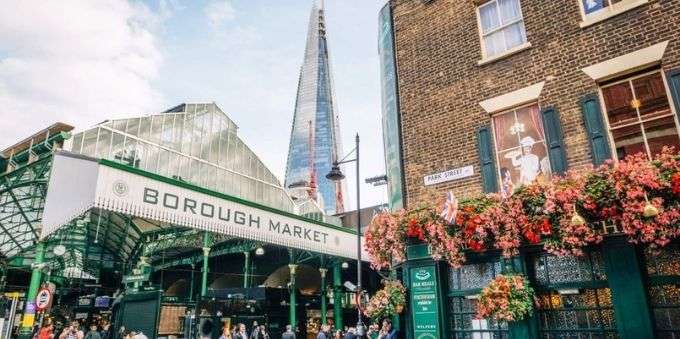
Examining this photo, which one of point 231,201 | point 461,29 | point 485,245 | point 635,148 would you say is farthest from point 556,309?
point 231,201

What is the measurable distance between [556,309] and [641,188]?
274 centimetres

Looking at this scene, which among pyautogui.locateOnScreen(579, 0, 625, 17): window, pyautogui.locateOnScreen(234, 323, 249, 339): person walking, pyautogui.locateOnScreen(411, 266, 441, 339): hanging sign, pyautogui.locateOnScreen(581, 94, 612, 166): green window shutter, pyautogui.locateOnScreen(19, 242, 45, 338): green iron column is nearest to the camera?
pyautogui.locateOnScreen(581, 94, 612, 166): green window shutter

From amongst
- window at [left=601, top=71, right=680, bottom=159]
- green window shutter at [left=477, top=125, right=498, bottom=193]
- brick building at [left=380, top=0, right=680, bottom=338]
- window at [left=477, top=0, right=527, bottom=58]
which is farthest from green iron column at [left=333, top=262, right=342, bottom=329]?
window at [left=601, top=71, right=680, bottom=159]

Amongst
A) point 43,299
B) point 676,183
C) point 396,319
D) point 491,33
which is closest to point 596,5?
point 491,33

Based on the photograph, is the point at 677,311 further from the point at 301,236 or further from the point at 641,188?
the point at 301,236

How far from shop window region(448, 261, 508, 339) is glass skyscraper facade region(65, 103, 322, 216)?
1718cm

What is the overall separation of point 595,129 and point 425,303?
4.96 metres

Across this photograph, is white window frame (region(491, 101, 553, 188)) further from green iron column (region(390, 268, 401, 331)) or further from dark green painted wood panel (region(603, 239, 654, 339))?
green iron column (region(390, 268, 401, 331))

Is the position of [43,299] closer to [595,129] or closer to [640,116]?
[595,129]

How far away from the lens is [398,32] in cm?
1205

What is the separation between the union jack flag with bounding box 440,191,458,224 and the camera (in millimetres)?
8203

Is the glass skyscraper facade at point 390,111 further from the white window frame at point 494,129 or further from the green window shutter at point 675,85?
the green window shutter at point 675,85

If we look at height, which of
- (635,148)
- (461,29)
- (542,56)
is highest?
(461,29)

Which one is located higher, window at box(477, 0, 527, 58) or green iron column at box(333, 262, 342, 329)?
window at box(477, 0, 527, 58)
